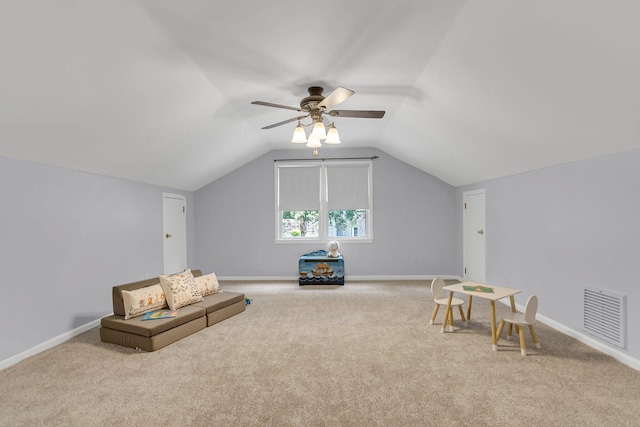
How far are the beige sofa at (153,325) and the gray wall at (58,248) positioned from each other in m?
0.60

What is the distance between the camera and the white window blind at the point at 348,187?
672 centimetres

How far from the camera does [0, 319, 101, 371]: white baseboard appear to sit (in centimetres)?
286

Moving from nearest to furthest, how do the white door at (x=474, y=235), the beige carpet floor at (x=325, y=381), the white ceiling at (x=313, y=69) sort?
1. the white ceiling at (x=313, y=69)
2. the beige carpet floor at (x=325, y=381)
3. the white door at (x=474, y=235)

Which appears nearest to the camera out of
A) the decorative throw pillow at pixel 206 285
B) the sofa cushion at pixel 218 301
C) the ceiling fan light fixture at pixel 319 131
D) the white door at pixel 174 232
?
the ceiling fan light fixture at pixel 319 131

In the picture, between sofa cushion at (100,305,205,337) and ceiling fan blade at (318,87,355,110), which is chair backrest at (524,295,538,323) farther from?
sofa cushion at (100,305,205,337)

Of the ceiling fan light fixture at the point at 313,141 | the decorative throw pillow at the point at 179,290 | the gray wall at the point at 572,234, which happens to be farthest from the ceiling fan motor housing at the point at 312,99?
the gray wall at the point at 572,234

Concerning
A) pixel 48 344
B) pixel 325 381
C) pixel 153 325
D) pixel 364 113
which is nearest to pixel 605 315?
pixel 325 381

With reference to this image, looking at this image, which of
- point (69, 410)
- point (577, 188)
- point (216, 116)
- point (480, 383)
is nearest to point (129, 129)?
point (216, 116)

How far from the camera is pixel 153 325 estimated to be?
3211mm

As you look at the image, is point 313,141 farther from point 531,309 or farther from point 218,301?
point 531,309

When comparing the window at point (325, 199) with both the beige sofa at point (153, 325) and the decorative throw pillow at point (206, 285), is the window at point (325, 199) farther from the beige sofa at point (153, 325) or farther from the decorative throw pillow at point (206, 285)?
the beige sofa at point (153, 325)

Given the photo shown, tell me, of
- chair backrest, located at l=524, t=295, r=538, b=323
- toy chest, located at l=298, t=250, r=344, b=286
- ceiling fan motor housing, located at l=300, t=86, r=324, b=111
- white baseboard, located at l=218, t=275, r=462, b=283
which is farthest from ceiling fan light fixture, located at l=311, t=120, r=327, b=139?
white baseboard, located at l=218, t=275, r=462, b=283

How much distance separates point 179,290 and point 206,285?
1.84ft

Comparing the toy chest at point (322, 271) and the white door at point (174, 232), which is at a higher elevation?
the white door at point (174, 232)
